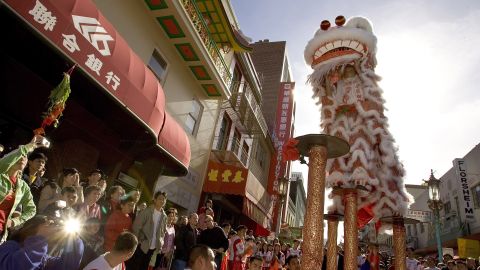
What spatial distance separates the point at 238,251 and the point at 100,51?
241 inches

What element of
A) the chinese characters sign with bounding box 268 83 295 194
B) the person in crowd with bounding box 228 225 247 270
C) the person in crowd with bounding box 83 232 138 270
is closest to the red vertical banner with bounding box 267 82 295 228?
the chinese characters sign with bounding box 268 83 295 194

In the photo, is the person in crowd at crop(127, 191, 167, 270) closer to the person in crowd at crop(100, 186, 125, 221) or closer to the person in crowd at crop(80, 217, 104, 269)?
the person in crowd at crop(100, 186, 125, 221)

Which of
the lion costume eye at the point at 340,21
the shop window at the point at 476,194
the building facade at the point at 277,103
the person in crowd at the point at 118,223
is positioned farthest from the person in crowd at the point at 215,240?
the shop window at the point at 476,194

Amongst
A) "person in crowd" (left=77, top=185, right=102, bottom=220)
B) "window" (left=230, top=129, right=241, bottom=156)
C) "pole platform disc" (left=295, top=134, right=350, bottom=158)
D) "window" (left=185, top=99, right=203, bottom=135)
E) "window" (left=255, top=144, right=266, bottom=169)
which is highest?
"window" (left=255, top=144, right=266, bottom=169)

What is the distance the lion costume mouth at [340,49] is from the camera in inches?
174

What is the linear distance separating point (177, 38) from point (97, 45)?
16.5 feet

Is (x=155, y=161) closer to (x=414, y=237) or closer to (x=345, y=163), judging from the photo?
(x=345, y=163)

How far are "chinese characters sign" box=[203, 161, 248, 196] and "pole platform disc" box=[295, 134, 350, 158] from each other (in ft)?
29.4

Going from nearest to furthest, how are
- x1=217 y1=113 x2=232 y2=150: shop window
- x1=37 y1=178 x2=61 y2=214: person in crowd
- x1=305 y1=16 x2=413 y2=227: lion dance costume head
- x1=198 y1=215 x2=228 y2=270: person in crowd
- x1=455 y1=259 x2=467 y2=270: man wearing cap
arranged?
x1=305 y1=16 x2=413 y2=227: lion dance costume head, x1=37 y1=178 x2=61 y2=214: person in crowd, x1=455 y1=259 x2=467 y2=270: man wearing cap, x1=198 y1=215 x2=228 y2=270: person in crowd, x1=217 y1=113 x2=232 y2=150: shop window

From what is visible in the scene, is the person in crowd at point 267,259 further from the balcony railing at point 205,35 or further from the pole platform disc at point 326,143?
the pole platform disc at point 326,143

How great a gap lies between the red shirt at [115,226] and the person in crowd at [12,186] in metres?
1.25

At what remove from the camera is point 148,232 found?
5395 millimetres

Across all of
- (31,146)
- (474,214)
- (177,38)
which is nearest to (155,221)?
(31,146)

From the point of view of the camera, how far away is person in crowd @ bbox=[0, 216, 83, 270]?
2.46 meters
